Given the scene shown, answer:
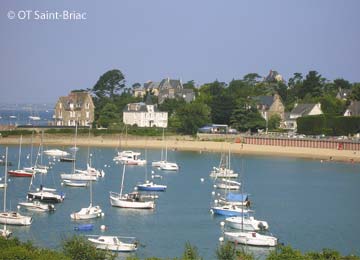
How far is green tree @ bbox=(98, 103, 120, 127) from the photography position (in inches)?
4624

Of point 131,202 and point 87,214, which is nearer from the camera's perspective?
point 87,214

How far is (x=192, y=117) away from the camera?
110 m

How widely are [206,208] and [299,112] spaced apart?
65.7 meters

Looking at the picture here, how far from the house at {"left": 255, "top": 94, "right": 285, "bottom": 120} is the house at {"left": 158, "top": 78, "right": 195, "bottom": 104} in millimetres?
17375

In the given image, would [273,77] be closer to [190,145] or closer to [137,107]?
[137,107]

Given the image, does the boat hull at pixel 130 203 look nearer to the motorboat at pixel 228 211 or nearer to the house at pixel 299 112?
the motorboat at pixel 228 211

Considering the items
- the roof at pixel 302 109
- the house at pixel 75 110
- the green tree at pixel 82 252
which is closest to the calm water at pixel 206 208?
the green tree at pixel 82 252

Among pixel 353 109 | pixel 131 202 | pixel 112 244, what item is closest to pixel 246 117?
pixel 353 109

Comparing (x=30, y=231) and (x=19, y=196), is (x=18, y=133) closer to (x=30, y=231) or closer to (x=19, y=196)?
(x=19, y=196)

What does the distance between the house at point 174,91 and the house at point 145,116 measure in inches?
517

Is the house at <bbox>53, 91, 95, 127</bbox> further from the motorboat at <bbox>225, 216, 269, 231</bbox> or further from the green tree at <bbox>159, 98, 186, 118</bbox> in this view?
the motorboat at <bbox>225, 216, 269, 231</bbox>

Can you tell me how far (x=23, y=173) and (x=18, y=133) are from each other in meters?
39.9

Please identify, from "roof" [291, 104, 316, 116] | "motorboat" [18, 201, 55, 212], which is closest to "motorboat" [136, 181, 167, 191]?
"motorboat" [18, 201, 55, 212]

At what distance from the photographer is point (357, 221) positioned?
164ft
